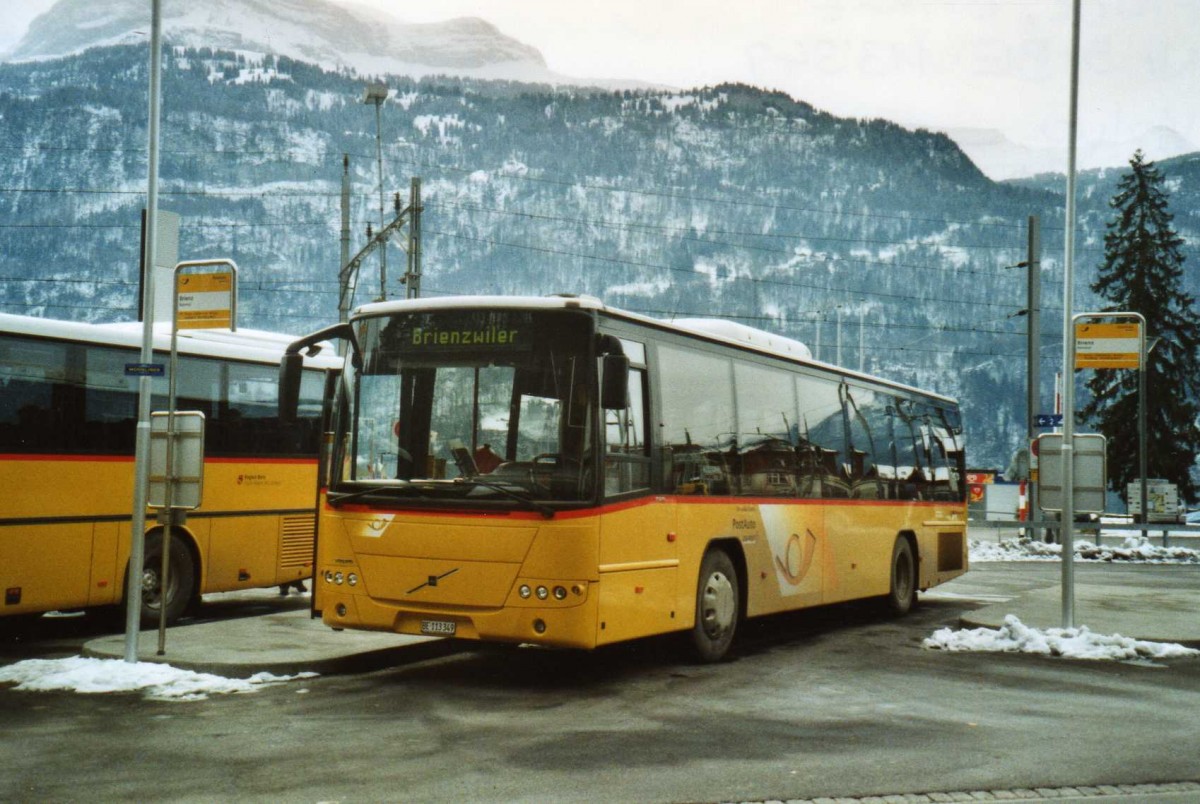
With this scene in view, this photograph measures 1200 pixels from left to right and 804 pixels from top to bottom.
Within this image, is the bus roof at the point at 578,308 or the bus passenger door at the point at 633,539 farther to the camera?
the bus roof at the point at 578,308

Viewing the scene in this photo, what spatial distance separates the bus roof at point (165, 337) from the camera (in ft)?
41.3

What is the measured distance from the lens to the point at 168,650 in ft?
37.1

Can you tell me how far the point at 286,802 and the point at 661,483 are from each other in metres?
5.12

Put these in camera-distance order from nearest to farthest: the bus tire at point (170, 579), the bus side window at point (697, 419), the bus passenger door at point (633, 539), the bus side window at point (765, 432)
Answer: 1. the bus passenger door at point (633, 539)
2. the bus side window at point (697, 419)
3. the bus side window at point (765, 432)
4. the bus tire at point (170, 579)

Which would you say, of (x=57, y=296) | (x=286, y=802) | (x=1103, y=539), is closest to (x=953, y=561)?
(x=286, y=802)

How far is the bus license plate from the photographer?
10.0m

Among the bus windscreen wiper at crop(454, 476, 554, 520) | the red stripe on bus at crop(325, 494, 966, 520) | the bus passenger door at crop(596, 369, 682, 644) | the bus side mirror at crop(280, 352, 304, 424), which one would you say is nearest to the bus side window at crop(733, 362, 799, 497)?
the red stripe on bus at crop(325, 494, 966, 520)

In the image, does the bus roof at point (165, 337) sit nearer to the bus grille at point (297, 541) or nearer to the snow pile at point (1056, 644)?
the bus grille at point (297, 541)

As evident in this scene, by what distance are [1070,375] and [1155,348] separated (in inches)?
1980

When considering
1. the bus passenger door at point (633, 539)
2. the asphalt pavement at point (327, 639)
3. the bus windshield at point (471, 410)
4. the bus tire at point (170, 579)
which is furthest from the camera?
the bus tire at point (170, 579)

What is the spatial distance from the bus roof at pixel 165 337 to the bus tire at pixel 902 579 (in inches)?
287

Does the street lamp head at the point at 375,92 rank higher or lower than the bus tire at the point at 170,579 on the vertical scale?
higher

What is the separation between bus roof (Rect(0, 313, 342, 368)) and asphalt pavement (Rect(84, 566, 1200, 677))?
2.86 m

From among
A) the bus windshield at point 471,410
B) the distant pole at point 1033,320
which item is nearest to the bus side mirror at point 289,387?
the bus windshield at point 471,410
